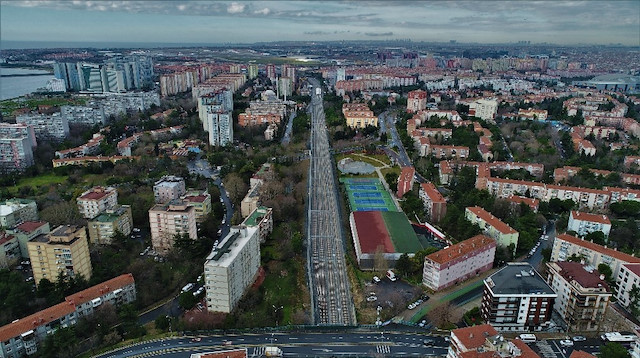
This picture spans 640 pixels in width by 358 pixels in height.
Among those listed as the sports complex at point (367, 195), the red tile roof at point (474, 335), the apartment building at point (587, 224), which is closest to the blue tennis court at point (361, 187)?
the sports complex at point (367, 195)

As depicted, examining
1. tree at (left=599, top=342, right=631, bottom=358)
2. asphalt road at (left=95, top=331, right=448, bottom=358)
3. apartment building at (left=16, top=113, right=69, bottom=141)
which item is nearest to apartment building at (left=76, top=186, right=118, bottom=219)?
asphalt road at (left=95, top=331, right=448, bottom=358)

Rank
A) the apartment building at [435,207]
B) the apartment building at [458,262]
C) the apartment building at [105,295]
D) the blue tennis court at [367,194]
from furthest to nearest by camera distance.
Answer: the blue tennis court at [367,194] < the apartment building at [435,207] < the apartment building at [458,262] < the apartment building at [105,295]

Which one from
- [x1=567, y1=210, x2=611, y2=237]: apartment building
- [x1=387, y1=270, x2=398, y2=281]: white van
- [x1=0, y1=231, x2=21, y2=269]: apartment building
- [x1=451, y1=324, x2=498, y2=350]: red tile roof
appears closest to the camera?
[x1=451, y1=324, x2=498, y2=350]: red tile roof

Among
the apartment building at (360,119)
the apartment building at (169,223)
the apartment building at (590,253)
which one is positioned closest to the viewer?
the apartment building at (590,253)

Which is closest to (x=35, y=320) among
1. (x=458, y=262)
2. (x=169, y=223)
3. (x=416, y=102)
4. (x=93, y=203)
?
(x=169, y=223)

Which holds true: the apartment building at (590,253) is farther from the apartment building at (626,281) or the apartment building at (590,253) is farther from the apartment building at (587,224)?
the apartment building at (587,224)

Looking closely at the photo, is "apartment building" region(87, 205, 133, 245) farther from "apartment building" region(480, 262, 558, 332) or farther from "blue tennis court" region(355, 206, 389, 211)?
"apartment building" region(480, 262, 558, 332)

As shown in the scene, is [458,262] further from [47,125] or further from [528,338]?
[47,125]
